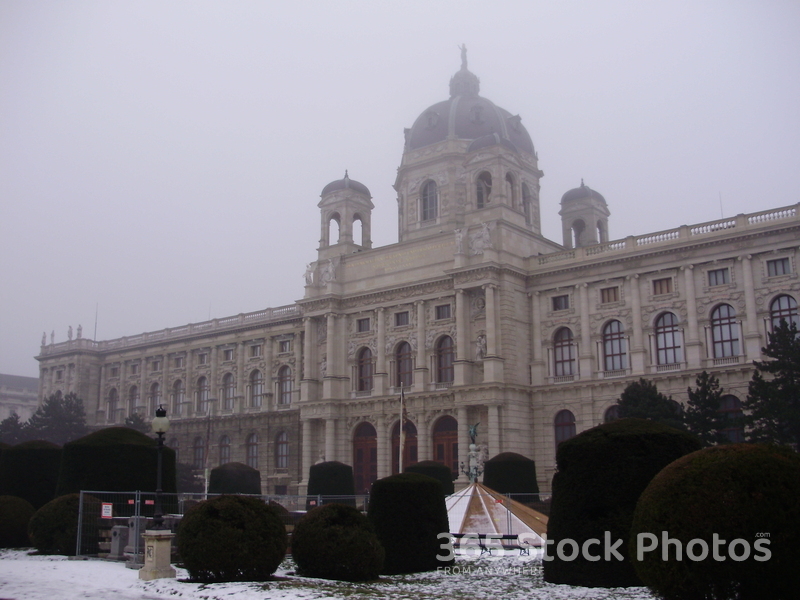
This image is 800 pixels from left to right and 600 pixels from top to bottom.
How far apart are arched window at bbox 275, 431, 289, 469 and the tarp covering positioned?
128 ft

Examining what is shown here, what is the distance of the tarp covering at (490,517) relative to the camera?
83.3 ft

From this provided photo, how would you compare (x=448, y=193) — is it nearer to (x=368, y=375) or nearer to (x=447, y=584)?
(x=368, y=375)

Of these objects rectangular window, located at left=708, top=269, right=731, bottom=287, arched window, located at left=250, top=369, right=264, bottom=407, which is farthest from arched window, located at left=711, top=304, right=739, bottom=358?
arched window, located at left=250, top=369, right=264, bottom=407

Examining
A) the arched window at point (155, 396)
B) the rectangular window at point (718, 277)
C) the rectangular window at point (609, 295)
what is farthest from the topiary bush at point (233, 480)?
the arched window at point (155, 396)

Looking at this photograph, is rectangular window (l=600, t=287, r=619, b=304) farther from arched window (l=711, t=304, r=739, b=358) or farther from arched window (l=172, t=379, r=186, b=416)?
arched window (l=172, t=379, r=186, b=416)

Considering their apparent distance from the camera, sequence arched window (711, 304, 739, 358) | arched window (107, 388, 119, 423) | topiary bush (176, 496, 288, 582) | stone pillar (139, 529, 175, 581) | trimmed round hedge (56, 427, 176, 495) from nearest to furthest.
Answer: topiary bush (176, 496, 288, 582) < stone pillar (139, 529, 175, 581) < trimmed round hedge (56, 427, 176, 495) < arched window (711, 304, 739, 358) < arched window (107, 388, 119, 423)

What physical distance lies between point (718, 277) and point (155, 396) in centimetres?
5139

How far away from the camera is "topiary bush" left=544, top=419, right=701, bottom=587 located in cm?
1601

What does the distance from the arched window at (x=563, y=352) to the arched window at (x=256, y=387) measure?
27167 mm

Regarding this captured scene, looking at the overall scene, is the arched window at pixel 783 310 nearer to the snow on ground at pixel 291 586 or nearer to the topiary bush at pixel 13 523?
the snow on ground at pixel 291 586

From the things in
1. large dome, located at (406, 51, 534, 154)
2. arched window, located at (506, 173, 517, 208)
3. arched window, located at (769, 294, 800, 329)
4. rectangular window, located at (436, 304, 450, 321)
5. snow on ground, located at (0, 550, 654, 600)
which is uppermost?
large dome, located at (406, 51, 534, 154)

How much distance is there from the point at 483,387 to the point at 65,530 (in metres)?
30.2

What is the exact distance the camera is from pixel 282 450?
6569 centimetres

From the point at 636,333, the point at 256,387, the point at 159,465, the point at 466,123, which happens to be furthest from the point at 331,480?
the point at 466,123
